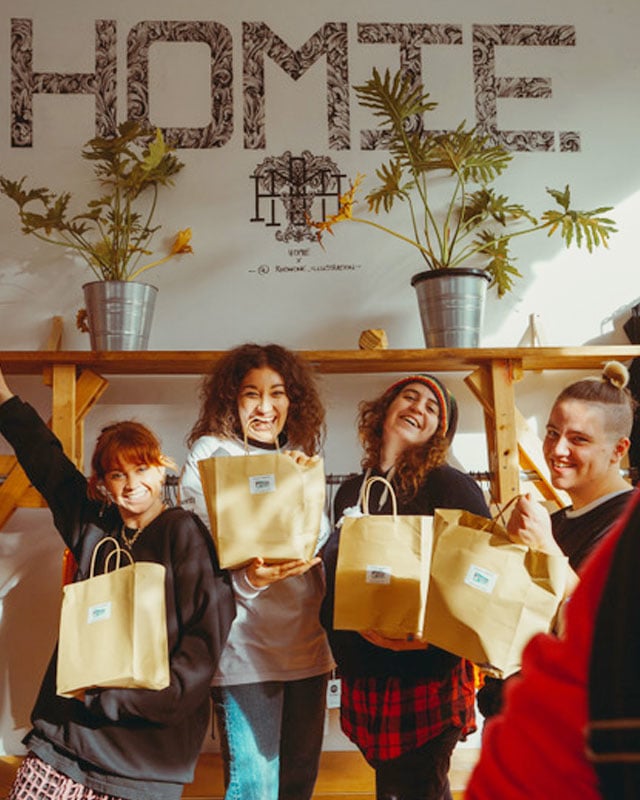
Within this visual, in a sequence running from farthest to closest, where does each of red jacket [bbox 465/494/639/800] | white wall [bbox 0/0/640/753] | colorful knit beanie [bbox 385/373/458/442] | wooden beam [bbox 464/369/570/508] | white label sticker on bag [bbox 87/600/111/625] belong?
white wall [bbox 0/0/640/753] < wooden beam [bbox 464/369/570/508] < colorful knit beanie [bbox 385/373/458/442] < white label sticker on bag [bbox 87/600/111/625] < red jacket [bbox 465/494/639/800]

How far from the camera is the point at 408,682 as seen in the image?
1.75 meters

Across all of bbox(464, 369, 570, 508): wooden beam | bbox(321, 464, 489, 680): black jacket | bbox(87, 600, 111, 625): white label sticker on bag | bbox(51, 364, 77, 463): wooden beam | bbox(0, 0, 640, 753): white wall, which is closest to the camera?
bbox(87, 600, 111, 625): white label sticker on bag

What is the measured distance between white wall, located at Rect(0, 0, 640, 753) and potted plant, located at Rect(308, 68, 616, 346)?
0.11 m

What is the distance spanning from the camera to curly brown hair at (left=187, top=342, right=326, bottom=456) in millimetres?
2049

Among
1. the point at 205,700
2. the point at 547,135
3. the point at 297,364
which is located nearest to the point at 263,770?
the point at 205,700

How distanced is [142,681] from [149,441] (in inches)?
19.2

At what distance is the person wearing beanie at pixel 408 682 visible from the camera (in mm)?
1737

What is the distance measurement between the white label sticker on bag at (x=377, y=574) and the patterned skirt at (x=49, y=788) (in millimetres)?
636

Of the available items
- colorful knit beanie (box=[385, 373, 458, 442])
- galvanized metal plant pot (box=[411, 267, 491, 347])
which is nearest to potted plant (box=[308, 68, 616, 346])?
galvanized metal plant pot (box=[411, 267, 491, 347])

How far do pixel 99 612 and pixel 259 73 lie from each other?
6.56 feet

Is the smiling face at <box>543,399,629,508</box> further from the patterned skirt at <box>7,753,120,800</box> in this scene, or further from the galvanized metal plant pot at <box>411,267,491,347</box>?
the patterned skirt at <box>7,753,120,800</box>

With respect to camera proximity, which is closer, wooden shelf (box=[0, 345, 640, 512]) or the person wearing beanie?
the person wearing beanie

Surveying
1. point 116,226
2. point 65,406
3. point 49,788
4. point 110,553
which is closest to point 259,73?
point 116,226

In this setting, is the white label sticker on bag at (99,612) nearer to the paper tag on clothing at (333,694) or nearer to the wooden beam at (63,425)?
the wooden beam at (63,425)
